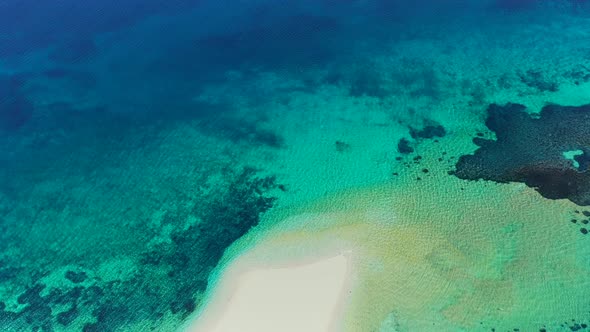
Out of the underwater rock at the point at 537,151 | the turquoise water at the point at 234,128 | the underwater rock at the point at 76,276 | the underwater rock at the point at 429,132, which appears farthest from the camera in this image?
the underwater rock at the point at 429,132

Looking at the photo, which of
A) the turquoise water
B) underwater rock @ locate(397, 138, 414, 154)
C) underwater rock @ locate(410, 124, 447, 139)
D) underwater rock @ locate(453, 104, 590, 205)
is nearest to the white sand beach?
the turquoise water

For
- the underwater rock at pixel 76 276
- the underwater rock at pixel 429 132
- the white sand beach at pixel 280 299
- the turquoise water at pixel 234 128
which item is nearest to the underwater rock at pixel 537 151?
the turquoise water at pixel 234 128

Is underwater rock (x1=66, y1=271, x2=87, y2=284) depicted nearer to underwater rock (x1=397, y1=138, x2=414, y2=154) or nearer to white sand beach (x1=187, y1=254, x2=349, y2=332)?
white sand beach (x1=187, y1=254, x2=349, y2=332)

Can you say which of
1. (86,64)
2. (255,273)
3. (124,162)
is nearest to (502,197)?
(255,273)

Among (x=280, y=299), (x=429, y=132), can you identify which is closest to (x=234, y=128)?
(x=429, y=132)

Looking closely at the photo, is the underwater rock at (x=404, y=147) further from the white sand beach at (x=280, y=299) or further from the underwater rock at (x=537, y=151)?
the white sand beach at (x=280, y=299)
